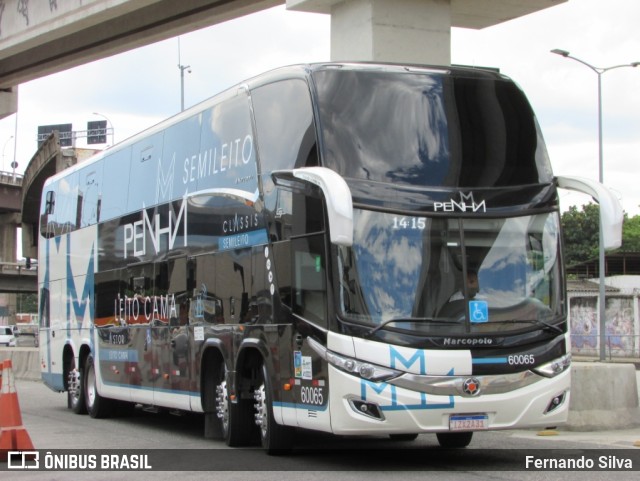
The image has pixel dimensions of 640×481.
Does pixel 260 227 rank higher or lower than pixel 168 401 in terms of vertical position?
higher

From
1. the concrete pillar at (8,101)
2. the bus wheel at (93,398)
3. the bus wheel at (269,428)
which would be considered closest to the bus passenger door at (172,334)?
the bus wheel at (269,428)

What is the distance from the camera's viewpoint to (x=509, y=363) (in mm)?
10305

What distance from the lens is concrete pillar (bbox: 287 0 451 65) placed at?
16.1 metres

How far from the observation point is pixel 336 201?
9.79m

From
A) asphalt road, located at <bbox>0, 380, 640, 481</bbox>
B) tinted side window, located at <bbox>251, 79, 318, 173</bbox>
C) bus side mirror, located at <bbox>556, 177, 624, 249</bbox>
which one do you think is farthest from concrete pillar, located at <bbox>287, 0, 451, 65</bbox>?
asphalt road, located at <bbox>0, 380, 640, 481</bbox>

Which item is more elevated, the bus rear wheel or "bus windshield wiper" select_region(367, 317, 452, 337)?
"bus windshield wiper" select_region(367, 317, 452, 337)

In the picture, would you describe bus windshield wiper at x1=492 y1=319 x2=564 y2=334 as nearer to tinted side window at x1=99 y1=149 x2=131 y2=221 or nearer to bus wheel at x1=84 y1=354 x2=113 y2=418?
tinted side window at x1=99 y1=149 x2=131 y2=221

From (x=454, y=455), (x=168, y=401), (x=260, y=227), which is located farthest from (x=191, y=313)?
(x=454, y=455)

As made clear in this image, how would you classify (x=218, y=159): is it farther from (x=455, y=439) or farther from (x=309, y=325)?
(x=455, y=439)

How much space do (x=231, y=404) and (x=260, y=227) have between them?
7.15 feet

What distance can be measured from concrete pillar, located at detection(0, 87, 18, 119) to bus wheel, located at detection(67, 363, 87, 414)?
41.1 ft

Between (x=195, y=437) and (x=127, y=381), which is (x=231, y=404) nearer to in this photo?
(x=195, y=437)

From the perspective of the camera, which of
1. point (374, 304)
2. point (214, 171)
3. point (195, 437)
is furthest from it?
point (195, 437)

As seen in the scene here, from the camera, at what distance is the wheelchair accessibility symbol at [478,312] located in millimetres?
10284
